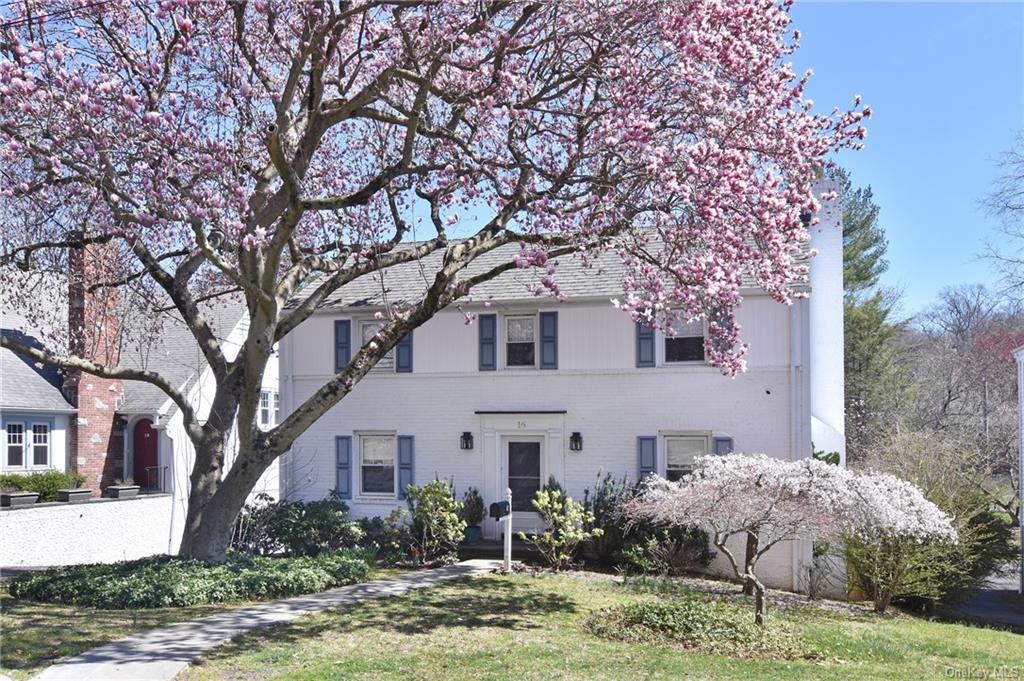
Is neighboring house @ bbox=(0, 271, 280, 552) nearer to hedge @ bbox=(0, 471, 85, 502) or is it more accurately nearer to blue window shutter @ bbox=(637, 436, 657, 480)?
hedge @ bbox=(0, 471, 85, 502)

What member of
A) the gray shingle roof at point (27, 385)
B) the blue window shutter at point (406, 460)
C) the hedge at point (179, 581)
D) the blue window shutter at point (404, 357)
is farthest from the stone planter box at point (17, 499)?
the blue window shutter at point (404, 357)

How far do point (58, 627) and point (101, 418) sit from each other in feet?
57.9

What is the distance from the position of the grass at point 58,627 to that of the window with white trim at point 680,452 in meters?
8.20

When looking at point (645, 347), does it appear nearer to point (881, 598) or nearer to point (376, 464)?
point (881, 598)

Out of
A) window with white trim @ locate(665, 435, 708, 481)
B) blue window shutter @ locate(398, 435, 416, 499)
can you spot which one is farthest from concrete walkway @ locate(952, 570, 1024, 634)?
blue window shutter @ locate(398, 435, 416, 499)

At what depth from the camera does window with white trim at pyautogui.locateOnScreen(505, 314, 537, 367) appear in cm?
1702

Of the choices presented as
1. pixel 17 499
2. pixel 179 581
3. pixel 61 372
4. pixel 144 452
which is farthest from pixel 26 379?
pixel 179 581

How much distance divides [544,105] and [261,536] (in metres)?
9.59

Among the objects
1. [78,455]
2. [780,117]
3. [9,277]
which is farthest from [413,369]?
[78,455]

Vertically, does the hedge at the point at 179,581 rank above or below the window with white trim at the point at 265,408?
below

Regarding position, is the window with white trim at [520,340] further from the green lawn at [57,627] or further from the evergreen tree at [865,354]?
the evergreen tree at [865,354]

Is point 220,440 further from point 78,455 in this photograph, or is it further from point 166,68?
point 78,455

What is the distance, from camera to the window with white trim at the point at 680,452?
51.9 feet

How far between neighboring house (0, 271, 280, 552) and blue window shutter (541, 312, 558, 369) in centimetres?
825
